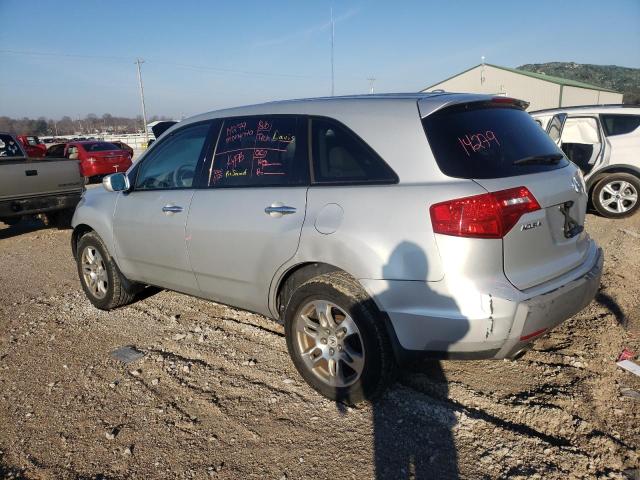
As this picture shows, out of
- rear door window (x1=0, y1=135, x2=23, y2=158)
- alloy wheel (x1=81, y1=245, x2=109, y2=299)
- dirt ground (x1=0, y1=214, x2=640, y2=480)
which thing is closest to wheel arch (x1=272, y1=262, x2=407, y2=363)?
dirt ground (x1=0, y1=214, x2=640, y2=480)

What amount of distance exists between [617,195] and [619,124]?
3.87 ft

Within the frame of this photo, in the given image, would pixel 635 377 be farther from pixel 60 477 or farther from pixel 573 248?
pixel 60 477

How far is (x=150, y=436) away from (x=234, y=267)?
3.80ft

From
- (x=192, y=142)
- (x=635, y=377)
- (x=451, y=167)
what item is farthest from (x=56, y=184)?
(x=635, y=377)

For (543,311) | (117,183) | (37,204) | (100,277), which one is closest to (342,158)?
(543,311)

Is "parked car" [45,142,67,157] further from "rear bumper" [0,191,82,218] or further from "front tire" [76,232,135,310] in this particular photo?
"front tire" [76,232,135,310]

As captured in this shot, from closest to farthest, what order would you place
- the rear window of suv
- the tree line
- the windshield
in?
the rear window of suv < the windshield < the tree line

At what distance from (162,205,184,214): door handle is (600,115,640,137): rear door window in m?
7.48

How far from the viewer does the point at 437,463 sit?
95.1 inches

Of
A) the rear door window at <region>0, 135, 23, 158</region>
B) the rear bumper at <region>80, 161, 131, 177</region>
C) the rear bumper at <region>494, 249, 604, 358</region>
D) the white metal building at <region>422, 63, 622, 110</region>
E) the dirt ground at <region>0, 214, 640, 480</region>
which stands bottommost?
the dirt ground at <region>0, 214, 640, 480</region>

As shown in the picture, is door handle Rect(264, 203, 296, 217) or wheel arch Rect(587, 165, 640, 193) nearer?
door handle Rect(264, 203, 296, 217)

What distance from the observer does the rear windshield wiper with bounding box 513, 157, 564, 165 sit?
2.73 m

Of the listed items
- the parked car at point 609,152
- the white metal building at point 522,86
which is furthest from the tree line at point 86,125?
the parked car at point 609,152

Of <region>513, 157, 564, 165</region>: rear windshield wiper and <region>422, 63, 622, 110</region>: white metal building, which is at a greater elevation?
<region>422, 63, 622, 110</region>: white metal building
